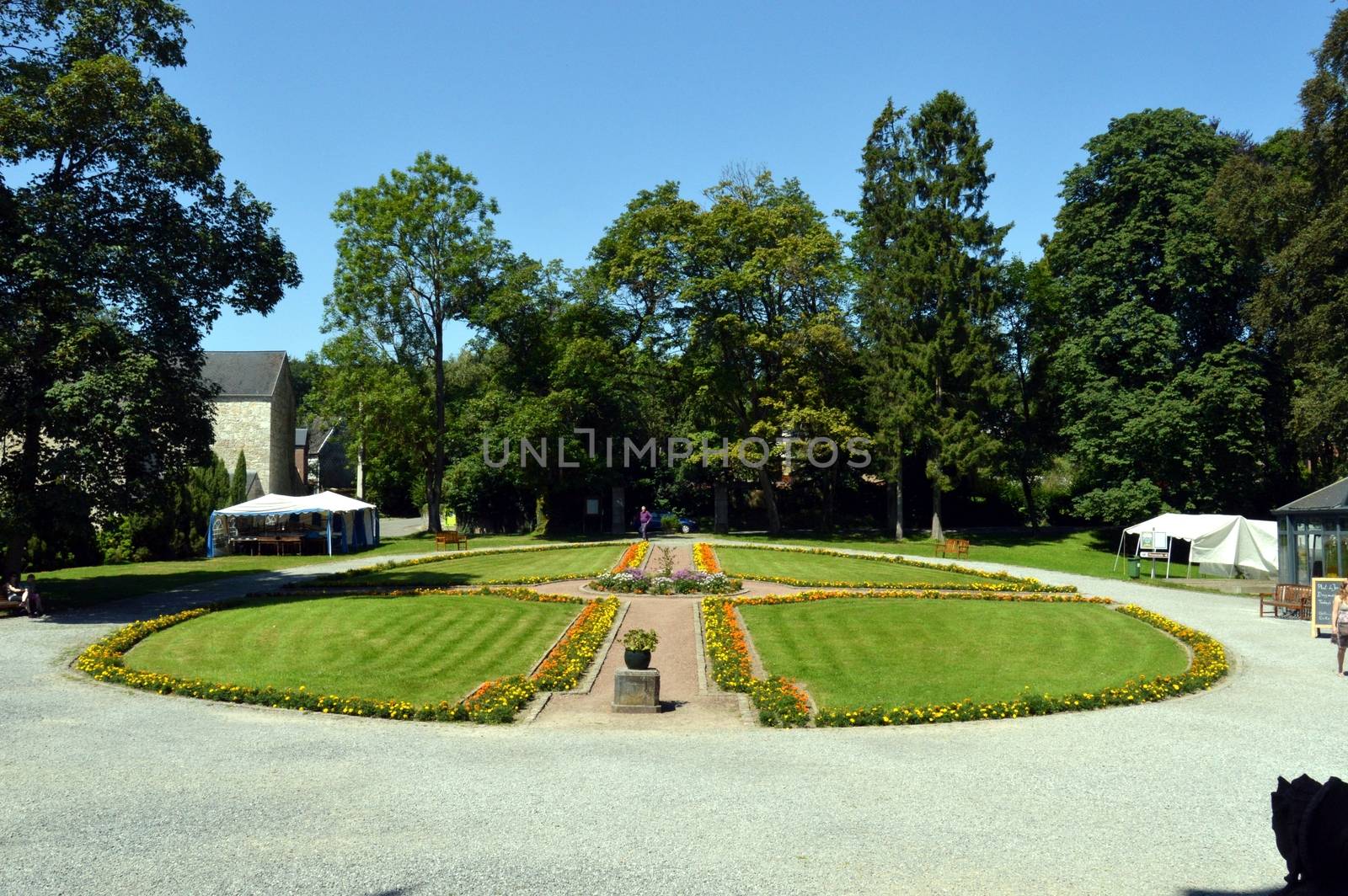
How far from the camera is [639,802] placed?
920 cm

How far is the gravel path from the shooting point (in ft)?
24.1

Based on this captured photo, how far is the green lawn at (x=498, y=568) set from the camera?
28.9 m

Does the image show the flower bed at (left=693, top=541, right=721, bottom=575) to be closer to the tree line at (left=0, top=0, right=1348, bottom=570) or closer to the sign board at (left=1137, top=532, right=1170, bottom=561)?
the tree line at (left=0, top=0, right=1348, bottom=570)

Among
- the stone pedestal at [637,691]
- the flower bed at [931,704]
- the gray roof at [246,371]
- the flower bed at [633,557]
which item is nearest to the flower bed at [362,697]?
the stone pedestal at [637,691]

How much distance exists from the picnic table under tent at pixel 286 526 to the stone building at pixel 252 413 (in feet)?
26.3

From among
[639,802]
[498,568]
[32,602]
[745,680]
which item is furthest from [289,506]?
[639,802]

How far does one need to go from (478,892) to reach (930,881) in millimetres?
3454

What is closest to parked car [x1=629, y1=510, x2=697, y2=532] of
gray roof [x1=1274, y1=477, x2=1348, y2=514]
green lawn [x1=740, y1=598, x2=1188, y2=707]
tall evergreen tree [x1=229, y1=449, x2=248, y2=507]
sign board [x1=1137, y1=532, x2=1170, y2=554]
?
tall evergreen tree [x1=229, y1=449, x2=248, y2=507]

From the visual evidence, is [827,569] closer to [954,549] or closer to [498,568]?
[954,549]

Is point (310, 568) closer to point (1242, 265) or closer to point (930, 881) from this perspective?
point (930, 881)

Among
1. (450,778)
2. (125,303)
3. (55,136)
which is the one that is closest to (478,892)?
(450,778)

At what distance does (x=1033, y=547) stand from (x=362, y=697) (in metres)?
36.9

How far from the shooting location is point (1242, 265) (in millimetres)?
39250

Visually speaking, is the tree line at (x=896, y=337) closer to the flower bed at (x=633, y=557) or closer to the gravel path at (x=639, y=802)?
the flower bed at (x=633, y=557)
